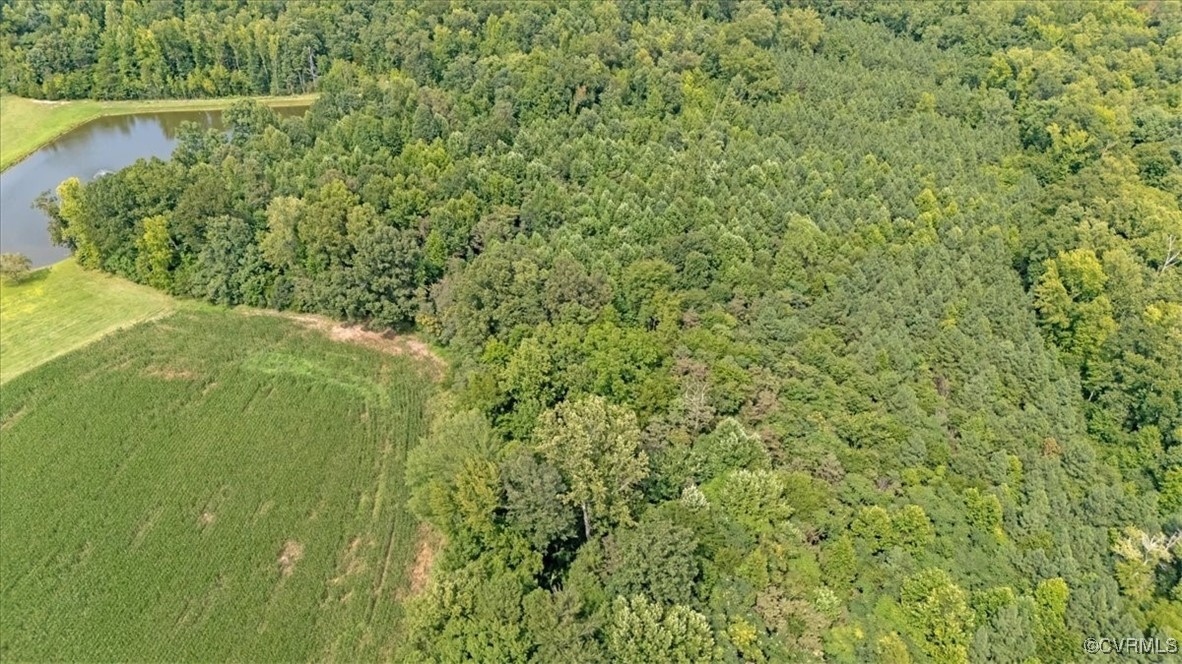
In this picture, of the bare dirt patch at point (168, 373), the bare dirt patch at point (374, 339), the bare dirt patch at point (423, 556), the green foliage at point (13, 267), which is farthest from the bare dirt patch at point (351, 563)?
the green foliage at point (13, 267)

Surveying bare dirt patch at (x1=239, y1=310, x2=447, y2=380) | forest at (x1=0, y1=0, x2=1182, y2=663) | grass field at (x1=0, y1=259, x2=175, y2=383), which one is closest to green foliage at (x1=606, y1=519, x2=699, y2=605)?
forest at (x1=0, y1=0, x2=1182, y2=663)

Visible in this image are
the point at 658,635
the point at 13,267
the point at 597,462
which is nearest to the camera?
the point at 658,635

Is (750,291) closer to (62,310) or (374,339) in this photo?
(374,339)

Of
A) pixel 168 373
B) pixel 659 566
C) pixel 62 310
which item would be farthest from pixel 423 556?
pixel 62 310

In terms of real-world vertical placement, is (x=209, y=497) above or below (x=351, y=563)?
below

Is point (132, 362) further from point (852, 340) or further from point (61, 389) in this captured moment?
point (852, 340)
